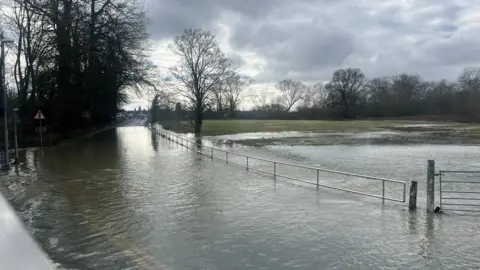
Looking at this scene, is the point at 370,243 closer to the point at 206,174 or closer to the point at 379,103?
the point at 206,174

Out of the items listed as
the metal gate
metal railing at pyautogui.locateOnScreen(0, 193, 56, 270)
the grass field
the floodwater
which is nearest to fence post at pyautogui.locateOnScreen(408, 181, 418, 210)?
the floodwater

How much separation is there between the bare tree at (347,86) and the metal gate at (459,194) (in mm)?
104299

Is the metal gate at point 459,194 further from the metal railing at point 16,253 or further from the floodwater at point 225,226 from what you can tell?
the metal railing at point 16,253

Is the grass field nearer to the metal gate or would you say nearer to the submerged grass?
the submerged grass

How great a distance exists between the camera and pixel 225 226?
28.3 feet

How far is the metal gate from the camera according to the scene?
35.0ft

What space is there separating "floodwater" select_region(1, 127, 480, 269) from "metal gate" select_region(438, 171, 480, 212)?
0.97 metres

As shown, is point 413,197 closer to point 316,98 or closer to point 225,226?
point 225,226

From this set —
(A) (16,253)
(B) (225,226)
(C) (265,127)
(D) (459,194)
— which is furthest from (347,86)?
(A) (16,253)

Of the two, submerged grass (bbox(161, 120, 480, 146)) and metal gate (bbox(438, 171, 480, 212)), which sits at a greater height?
metal gate (bbox(438, 171, 480, 212))

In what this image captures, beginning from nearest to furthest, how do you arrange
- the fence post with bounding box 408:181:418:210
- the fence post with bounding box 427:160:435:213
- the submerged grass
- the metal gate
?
the fence post with bounding box 427:160:435:213
the fence post with bounding box 408:181:418:210
the metal gate
the submerged grass

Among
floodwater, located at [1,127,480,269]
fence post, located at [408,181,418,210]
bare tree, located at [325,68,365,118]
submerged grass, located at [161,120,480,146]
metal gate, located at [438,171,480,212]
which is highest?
bare tree, located at [325,68,365,118]

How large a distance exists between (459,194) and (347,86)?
361 ft

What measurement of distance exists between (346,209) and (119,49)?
30.9 meters
